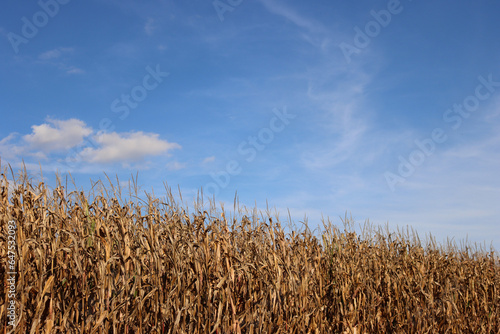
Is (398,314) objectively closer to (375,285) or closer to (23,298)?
(375,285)

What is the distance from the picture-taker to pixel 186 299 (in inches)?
129

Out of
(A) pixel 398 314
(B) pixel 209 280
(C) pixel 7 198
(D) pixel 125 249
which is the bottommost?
(A) pixel 398 314

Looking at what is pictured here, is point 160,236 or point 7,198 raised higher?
point 7,198

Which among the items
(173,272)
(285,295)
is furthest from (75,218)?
(285,295)

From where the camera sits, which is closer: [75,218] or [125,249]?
[125,249]

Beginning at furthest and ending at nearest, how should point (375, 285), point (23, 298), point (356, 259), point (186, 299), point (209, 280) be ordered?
point (356, 259)
point (375, 285)
point (209, 280)
point (186, 299)
point (23, 298)

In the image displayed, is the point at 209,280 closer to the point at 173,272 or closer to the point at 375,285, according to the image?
the point at 173,272

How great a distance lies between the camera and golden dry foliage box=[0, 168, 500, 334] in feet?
10.2

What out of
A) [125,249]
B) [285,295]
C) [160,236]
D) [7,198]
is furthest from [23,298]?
[7,198]

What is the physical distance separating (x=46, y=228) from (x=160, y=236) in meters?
1.13

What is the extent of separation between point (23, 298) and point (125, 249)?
35.7 inches

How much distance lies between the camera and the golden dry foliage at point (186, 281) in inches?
122

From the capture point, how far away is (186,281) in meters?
3.70

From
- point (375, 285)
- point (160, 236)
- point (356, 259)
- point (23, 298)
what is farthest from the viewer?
point (356, 259)
